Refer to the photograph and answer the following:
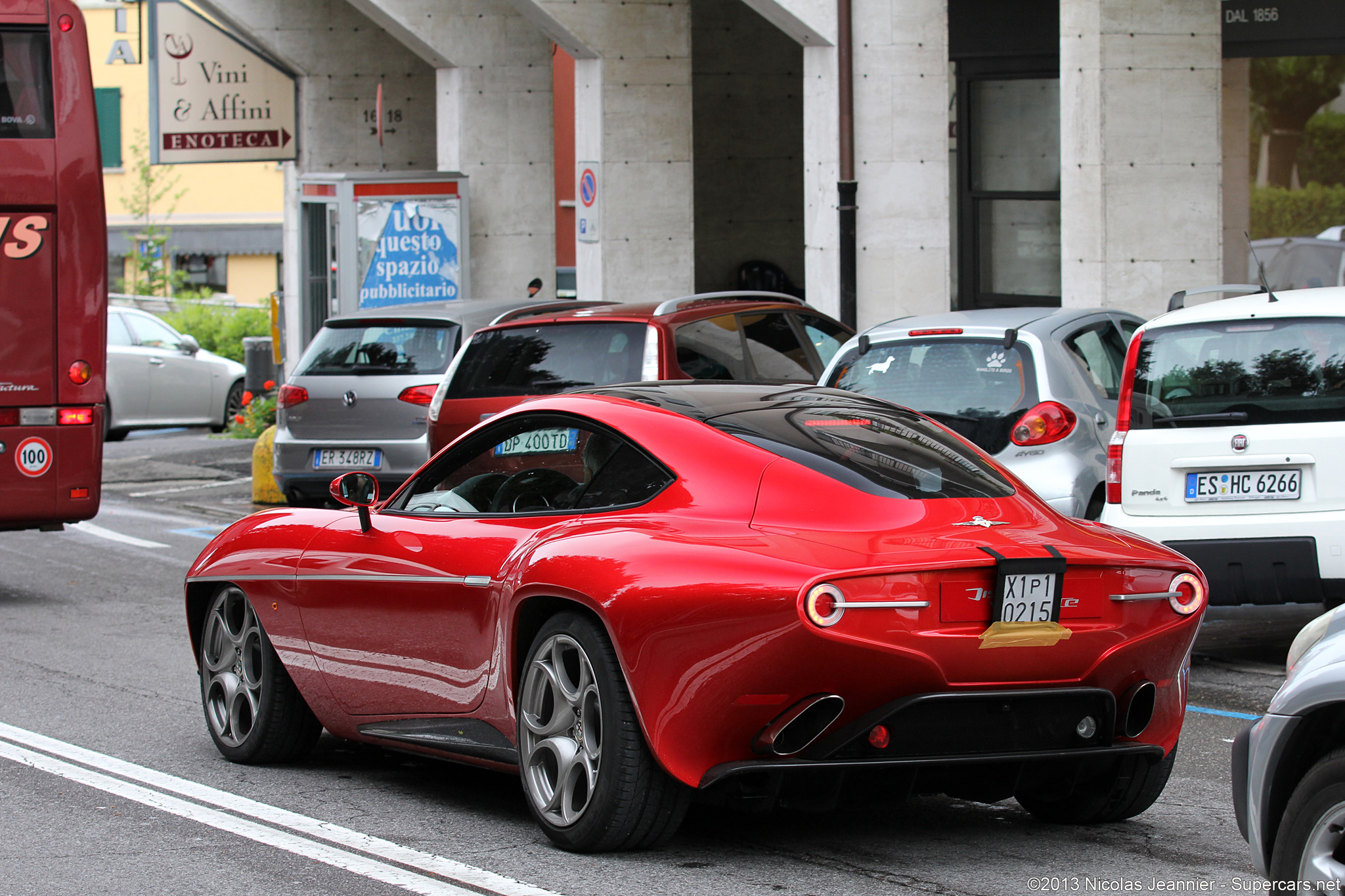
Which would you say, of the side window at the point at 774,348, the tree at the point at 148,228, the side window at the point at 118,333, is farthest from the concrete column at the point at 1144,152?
the tree at the point at 148,228

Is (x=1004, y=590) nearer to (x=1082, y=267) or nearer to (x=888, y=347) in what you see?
(x=888, y=347)

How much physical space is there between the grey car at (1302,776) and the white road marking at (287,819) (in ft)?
6.10

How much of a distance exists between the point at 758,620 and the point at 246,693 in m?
2.77

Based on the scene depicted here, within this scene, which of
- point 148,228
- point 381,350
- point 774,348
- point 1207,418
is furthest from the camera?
point 148,228

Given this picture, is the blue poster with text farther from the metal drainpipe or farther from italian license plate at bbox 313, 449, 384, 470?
italian license plate at bbox 313, 449, 384, 470

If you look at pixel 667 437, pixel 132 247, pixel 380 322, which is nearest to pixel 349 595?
pixel 667 437

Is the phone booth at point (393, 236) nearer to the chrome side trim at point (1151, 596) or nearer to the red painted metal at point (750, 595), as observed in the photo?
the red painted metal at point (750, 595)

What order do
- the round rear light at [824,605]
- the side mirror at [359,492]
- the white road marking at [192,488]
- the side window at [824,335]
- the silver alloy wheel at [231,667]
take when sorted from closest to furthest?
the round rear light at [824,605], the side mirror at [359,492], the silver alloy wheel at [231,667], the side window at [824,335], the white road marking at [192,488]

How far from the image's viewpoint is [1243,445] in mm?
7957

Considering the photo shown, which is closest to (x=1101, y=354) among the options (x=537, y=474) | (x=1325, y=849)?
(x=537, y=474)

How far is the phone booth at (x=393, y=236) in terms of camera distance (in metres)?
21.9

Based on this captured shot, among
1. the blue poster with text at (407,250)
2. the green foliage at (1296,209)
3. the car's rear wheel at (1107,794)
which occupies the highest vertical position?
the green foliage at (1296,209)

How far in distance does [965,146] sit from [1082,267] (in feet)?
19.6

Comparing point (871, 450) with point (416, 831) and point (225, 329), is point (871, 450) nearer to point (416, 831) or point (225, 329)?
point (416, 831)
